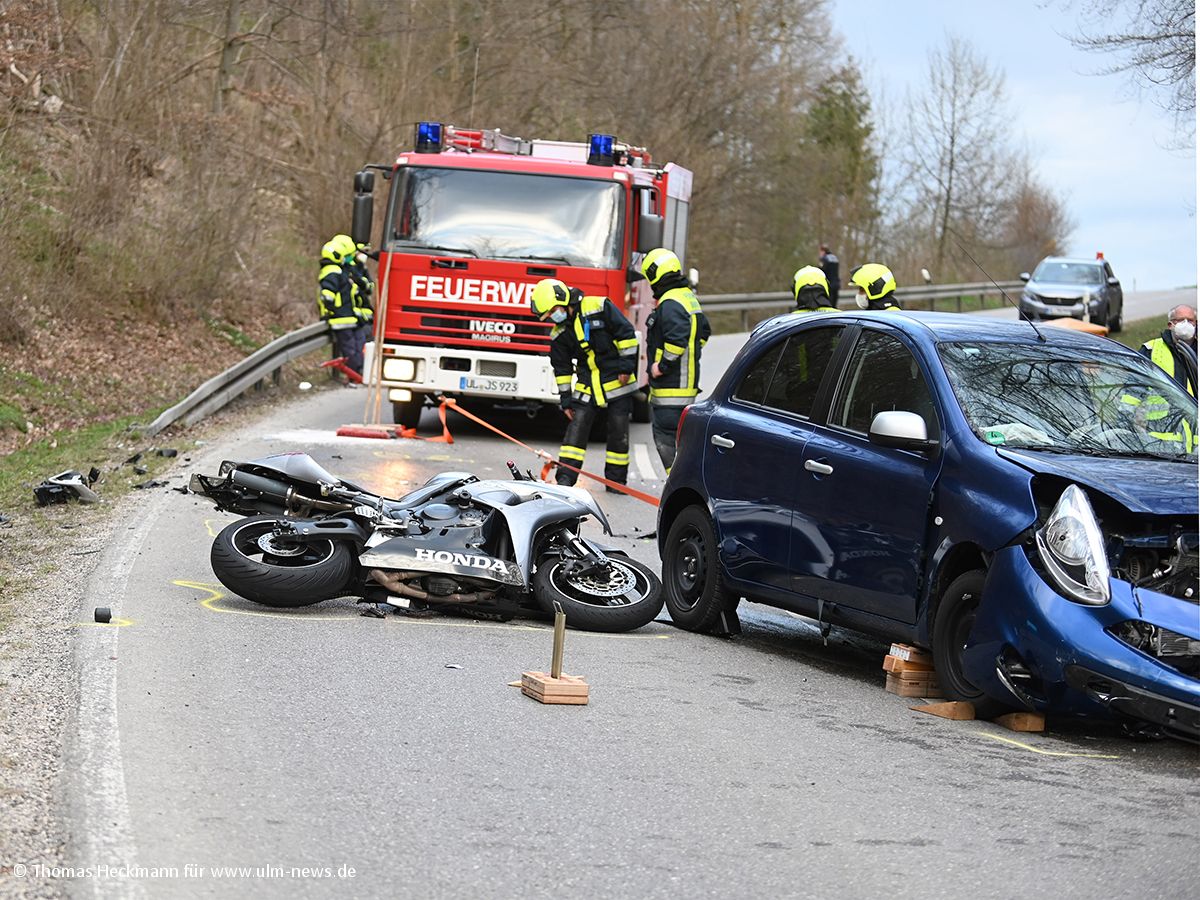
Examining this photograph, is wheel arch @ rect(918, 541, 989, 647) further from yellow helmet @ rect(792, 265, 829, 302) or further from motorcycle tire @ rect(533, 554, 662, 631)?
yellow helmet @ rect(792, 265, 829, 302)

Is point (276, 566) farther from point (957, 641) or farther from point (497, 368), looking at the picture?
point (497, 368)

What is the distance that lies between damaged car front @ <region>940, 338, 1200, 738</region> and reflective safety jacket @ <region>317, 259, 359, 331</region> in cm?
1650

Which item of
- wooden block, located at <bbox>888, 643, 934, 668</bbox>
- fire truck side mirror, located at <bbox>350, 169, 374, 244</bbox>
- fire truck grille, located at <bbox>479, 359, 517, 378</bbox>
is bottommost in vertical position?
wooden block, located at <bbox>888, 643, 934, 668</bbox>

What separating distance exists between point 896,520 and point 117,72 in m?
21.7

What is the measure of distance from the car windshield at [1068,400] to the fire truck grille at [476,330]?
10305mm

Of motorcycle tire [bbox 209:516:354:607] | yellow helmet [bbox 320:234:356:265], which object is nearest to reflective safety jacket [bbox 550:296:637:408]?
motorcycle tire [bbox 209:516:354:607]

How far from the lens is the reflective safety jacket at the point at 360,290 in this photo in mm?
23469

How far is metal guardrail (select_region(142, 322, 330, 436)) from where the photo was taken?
1778 centimetres

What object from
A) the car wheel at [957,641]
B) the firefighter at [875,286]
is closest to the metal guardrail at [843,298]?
the firefighter at [875,286]

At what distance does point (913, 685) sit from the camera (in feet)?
24.9

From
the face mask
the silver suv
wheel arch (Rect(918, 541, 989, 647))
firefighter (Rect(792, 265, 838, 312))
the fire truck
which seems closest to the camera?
wheel arch (Rect(918, 541, 989, 647))

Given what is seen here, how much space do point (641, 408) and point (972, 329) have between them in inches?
539

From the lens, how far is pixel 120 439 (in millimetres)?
16859

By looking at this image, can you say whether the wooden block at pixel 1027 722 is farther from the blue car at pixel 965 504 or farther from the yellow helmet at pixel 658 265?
the yellow helmet at pixel 658 265
